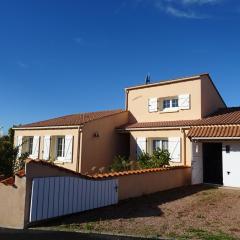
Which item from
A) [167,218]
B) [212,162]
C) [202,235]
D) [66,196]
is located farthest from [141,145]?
[202,235]

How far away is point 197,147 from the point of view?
1881cm

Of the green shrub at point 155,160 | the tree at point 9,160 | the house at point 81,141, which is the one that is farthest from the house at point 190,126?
the tree at point 9,160

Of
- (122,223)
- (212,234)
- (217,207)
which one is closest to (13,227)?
(122,223)

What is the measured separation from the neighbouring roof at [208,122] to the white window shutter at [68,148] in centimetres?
360

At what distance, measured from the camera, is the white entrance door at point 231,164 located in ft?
56.2

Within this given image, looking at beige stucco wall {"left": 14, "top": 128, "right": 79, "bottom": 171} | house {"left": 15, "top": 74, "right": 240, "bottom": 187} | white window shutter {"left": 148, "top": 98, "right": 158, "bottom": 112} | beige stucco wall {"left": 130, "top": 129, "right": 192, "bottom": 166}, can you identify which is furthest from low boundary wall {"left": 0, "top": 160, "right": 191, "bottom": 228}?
white window shutter {"left": 148, "top": 98, "right": 158, "bottom": 112}

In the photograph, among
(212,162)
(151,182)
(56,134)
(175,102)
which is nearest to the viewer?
(151,182)

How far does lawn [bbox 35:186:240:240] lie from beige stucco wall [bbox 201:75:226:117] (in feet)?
24.8

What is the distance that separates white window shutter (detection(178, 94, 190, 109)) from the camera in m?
21.0

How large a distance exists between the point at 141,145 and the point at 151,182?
6.01 metres

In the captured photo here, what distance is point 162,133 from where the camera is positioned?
20.1 meters

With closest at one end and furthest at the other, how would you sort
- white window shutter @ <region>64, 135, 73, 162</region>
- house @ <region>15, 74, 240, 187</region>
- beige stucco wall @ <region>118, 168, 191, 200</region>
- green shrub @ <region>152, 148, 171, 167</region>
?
1. beige stucco wall @ <region>118, 168, 191, 200</region>
2. house @ <region>15, 74, 240, 187</region>
3. green shrub @ <region>152, 148, 171, 167</region>
4. white window shutter @ <region>64, 135, 73, 162</region>

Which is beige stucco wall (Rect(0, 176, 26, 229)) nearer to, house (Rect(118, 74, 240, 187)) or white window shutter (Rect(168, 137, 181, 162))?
house (Rect(118, 74, 240, 187))

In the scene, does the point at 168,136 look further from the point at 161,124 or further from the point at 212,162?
the point at 212,162
